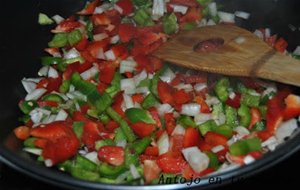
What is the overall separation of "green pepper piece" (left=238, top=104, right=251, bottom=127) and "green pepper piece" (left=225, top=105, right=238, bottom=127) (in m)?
0.04

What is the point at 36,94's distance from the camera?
2824mm

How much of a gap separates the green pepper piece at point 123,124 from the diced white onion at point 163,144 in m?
0.15

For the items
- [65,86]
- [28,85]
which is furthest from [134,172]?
[28,85]

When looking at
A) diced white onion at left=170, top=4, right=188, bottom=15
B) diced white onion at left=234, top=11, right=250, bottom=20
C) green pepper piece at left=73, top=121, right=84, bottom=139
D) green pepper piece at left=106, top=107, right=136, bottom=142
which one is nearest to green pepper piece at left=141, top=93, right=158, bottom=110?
green pepper piece at left=106, top=107, right=136, bottom=142

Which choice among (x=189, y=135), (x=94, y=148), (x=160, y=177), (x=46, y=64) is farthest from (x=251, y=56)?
(x=46, y=64)

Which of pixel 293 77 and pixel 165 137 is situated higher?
pixel 293 77

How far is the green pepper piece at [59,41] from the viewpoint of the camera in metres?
3.09

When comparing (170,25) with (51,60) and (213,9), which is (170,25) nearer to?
(213,9)

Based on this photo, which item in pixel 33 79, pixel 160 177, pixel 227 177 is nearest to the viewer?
pixel 227 177

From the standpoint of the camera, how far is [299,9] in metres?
2.88

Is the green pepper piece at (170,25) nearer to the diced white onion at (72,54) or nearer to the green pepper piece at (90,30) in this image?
the green pepper piece at (90,30)

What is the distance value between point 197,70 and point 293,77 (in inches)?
23.5

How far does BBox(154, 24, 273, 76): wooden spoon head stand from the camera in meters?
2.55

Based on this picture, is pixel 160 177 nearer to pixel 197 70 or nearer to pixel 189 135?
pixel 189 135
